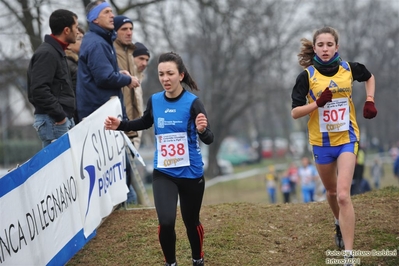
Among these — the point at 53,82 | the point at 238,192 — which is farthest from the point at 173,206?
the point at 238,192

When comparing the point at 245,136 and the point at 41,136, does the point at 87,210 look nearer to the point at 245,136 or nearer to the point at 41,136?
the point at 41,136

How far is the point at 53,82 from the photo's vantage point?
6879 millimetres

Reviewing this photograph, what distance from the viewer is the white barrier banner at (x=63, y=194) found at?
17.7 feet

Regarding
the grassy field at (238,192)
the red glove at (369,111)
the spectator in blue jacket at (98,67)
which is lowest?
the grassy field at (238,192)

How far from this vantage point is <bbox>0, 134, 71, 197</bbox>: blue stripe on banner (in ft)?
17.4

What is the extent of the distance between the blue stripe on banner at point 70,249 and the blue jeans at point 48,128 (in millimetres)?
1070

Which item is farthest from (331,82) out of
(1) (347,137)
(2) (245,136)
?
(2) (245,136)

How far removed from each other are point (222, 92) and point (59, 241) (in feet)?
112

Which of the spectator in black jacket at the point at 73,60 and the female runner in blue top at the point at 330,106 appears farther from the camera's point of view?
the spectator in black jacket at the point at 73,60

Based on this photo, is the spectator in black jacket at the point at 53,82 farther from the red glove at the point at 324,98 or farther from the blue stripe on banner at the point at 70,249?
the red glove at the point at 324,98

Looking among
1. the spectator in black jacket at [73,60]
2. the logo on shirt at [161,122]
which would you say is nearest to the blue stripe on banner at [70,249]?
the logo on shirt at [161,122]

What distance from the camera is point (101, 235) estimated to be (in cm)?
741

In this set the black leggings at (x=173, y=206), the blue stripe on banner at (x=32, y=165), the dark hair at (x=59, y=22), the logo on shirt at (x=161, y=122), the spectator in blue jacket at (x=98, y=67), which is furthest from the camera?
the spectator in blue jacket at (x=98, y=67)

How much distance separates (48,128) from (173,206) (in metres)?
2.00
